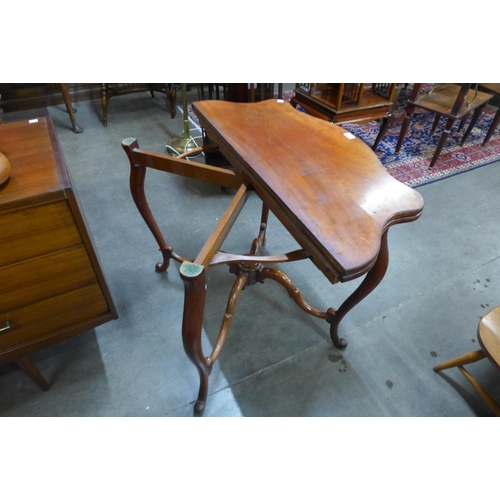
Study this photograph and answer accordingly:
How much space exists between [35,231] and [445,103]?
274cm

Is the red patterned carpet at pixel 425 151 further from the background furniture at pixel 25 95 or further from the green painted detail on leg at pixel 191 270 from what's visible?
the background furniture at pixel 25 95

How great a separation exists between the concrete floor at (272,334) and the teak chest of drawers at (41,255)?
244 millimetres

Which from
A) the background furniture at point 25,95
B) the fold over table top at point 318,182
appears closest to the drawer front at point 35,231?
the fold over table top at point 318,182

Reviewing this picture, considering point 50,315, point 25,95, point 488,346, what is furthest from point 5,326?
point 25,95

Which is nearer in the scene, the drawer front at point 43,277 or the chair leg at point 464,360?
the drawer front at point 43,277

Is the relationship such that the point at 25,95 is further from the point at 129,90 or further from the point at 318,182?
the point at 318,182

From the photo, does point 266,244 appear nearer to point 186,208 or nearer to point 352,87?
point 186,208

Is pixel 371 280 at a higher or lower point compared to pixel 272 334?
higher

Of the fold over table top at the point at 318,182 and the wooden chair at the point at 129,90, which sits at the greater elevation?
the fold over table top at the point at 318,182

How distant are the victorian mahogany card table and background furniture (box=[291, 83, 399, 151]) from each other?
0.98 meters

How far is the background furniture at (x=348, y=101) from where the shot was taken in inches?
86.4

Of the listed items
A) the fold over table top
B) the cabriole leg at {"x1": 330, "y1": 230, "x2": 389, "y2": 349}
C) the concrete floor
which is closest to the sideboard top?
the fold over table top

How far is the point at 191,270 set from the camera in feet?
2.31

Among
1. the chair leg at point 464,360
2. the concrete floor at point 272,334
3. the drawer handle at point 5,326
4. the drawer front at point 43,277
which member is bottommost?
the concrete floor at point 272,334
